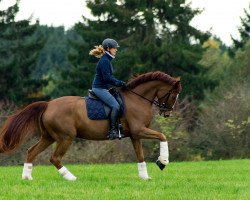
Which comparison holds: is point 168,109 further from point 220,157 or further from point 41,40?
point 41,40

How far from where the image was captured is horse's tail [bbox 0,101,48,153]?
14641 millimetres

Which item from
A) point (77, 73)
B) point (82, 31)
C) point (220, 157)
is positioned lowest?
point (220, 157)

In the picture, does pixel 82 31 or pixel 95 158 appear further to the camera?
pixel 82 31

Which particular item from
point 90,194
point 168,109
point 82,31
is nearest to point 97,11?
point 82,31

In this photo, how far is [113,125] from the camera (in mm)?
14367

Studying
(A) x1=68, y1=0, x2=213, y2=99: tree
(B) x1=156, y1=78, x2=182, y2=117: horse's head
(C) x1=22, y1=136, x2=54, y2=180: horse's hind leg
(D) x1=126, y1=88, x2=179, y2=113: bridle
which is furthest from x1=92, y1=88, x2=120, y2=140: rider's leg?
(A) x1=68, y1=0, x2=213, y2=99: tree

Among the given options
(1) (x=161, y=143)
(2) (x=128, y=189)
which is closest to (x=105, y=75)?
(1) (x=161, y=143)

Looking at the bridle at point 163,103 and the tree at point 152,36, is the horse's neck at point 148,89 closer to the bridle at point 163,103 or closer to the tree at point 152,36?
the bridle at point 163,103

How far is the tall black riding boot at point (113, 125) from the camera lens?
46.8 feet

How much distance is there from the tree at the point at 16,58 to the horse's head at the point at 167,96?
34.3m

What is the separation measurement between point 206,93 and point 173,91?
128ft

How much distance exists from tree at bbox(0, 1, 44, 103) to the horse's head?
34305mm

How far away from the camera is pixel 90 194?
11.2 meters

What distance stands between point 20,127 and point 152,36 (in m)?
32.5
